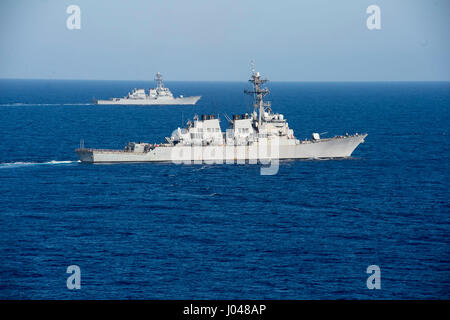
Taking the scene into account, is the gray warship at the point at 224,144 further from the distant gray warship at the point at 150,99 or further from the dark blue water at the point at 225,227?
the distant gray warship at the point at 150,99

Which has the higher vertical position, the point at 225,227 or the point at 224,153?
the point at 224,153

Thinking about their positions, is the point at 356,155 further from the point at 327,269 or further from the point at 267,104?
the point at 327,269

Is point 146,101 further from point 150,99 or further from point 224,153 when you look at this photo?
point 224,153

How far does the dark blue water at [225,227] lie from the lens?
115ft

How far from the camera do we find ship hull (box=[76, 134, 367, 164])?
70.4 meters

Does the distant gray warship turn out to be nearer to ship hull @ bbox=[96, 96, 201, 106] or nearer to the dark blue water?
ship hull @ bbox=[96, 96, 201, 106]

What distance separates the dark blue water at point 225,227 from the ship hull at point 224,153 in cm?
146

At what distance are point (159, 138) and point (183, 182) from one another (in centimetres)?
3169

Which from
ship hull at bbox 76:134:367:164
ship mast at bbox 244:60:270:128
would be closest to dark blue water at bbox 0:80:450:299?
ship hull at bbox 76:134:367:164

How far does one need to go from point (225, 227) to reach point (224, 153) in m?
A: 26.8

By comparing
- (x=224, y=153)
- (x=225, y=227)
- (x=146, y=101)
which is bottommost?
(x=225, y=227)

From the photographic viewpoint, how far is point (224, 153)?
71.7m

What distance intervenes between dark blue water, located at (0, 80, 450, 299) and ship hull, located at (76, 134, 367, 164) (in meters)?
1.46

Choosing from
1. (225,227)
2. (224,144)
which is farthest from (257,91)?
(225,227)
